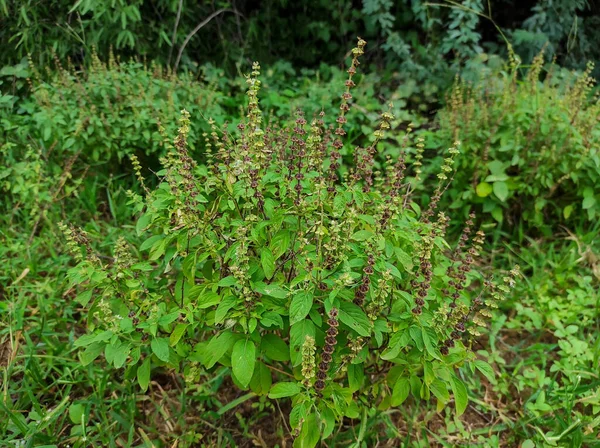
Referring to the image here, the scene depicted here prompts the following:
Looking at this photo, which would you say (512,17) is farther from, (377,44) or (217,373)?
(217,373)

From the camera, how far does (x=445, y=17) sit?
16.2ft

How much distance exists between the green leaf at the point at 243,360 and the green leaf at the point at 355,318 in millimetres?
321

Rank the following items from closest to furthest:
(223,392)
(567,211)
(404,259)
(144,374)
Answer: (404,259) → (144,374) → (223,392) → (567,211)

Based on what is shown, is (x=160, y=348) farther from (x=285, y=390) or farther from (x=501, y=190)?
(x=501, y=190)

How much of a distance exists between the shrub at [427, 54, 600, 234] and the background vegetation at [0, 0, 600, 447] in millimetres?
15

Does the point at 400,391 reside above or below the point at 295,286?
below

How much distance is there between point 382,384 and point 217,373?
837 mm

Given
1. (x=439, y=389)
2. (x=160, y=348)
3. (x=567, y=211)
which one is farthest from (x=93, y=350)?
(x=567, y=211)

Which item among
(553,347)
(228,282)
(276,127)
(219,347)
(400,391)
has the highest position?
(276,127)

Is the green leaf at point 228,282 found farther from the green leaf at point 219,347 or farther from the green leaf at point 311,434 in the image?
the green leaf at point 311,434

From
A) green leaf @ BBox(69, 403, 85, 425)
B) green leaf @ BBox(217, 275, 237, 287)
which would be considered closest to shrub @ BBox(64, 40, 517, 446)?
green leaf @ BBox(217, 275, 237, 287)

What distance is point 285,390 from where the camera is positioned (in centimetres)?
164

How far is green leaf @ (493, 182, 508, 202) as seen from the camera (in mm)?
3320

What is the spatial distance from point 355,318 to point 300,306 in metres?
0.20
